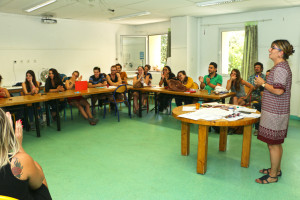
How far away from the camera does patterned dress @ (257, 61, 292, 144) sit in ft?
7.93

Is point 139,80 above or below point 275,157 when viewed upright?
above

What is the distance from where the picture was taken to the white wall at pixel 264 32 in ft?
17.8

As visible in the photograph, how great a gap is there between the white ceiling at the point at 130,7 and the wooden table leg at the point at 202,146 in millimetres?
3090

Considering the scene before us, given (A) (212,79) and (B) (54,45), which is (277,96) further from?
(B) (54,45)

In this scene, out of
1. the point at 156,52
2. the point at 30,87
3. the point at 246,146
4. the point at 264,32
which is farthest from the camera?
the point at 156,52

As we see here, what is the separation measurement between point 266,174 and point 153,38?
6.64 metres

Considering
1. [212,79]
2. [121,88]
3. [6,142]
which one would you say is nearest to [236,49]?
[212,79]

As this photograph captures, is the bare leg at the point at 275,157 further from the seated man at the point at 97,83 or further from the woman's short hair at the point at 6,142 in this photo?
the seated man at the point at 97,83

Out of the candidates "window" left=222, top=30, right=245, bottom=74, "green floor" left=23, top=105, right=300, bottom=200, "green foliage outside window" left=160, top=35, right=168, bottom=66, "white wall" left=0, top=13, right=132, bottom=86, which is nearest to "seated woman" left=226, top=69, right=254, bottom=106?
"green floor" left=23, top=105, right=300, bottom=200

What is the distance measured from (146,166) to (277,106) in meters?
1.68

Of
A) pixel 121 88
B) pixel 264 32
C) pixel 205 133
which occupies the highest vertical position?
pixel 264 32

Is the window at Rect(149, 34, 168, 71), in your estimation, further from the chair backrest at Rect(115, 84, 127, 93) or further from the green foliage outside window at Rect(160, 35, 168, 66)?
the chair backrest at Rect(115, 84, 127, 93)

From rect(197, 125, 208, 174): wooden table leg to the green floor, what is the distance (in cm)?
10

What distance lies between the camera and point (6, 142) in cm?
114
